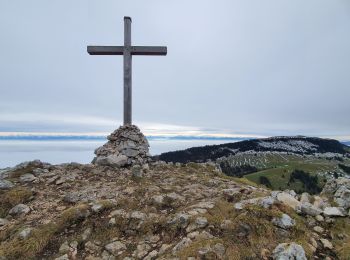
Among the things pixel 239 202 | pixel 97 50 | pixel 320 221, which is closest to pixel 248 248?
pixel 239 202

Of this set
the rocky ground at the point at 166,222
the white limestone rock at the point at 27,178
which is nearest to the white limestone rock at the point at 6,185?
the rocky ground at the point at 166,222

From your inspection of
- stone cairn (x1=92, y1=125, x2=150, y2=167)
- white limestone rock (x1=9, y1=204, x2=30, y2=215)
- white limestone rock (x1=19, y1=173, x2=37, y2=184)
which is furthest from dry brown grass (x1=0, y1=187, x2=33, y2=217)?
stone cairn (x1=92, y1=125, x2=150, y2=167)

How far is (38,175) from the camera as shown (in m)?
14.2

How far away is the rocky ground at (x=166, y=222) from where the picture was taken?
8117 mm

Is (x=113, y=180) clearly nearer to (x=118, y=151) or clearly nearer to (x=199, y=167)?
(x=118, y=151)

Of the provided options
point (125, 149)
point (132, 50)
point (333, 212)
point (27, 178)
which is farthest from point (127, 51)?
point (333, 212)

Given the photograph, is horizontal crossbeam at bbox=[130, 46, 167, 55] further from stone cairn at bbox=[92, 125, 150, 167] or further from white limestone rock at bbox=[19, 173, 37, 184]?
white limestone rock at bbox=[19, 173, 37, 184]

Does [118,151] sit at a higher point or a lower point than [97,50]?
lower

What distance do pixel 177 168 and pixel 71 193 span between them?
7.08 metres

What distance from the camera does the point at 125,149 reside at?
17109 millimetres

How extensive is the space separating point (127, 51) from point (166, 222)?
12852mm

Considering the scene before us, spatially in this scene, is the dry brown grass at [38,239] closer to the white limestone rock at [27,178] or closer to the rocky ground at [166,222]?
the rocky ground at [166,222]

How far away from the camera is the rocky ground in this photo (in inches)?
320

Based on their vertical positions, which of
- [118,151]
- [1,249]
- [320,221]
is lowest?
[1,249]
